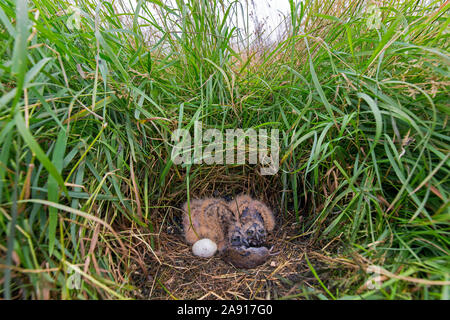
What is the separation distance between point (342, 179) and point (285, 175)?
37cm

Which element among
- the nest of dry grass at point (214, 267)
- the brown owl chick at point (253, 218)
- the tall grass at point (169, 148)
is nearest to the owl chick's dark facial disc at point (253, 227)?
the brown owl chick at point (253, 218)

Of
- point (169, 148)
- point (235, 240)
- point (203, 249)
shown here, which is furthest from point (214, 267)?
point (169, 148)

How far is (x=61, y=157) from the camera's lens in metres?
1.10

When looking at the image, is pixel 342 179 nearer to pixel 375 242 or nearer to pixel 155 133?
pixel 375 242

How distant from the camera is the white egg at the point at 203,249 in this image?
1627 mm

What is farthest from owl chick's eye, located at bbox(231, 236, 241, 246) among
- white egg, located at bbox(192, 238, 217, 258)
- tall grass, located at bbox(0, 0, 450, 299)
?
tall grass, located at bbox(0, 0, 450, 299)

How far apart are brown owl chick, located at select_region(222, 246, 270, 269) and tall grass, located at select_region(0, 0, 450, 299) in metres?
0.38

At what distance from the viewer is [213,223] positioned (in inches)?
72.8

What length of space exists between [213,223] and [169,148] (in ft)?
2.23

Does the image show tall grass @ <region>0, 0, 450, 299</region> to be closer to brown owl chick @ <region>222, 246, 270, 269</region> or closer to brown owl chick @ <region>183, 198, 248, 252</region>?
brown owl chick @ <region>183, 198, 248, 252</region>

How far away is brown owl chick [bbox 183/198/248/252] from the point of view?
69.7 inches

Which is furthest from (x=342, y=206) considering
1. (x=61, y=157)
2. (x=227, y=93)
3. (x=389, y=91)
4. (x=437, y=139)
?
(x=61, y=157)

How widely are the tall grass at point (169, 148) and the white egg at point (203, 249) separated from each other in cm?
37

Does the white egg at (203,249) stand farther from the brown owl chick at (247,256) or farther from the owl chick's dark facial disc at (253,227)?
the owl chick's dark facial disc at (253,227)
